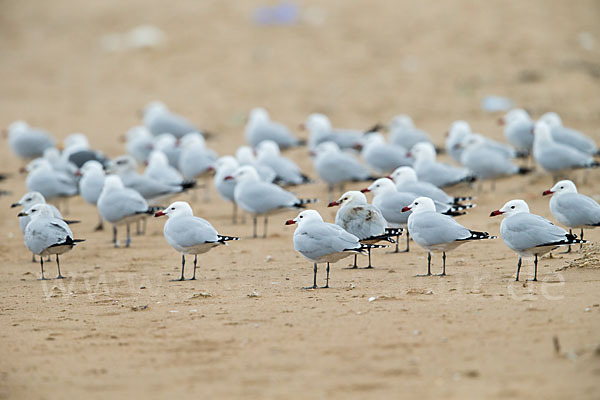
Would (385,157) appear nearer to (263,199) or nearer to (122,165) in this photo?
(263,199)

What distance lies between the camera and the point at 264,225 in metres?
13.4

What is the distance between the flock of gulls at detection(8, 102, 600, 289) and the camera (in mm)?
9289

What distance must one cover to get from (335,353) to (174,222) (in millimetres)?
4030

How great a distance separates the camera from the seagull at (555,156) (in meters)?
13.8

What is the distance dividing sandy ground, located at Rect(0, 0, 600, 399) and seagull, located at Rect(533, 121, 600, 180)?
508mm

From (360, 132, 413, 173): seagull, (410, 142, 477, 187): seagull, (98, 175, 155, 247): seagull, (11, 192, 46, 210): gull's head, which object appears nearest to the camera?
(11, 192, 46, 210): gull's head

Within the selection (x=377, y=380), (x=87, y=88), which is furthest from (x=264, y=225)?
(x=87, y=88)

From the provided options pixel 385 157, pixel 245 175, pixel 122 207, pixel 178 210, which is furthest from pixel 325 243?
pixel 385 157

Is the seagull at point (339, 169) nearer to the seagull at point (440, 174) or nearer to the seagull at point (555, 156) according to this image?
the seagull at point (440, 174)

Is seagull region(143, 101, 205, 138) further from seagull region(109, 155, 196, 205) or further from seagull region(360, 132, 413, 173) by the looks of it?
seagull region(109, 155, 196, 205)

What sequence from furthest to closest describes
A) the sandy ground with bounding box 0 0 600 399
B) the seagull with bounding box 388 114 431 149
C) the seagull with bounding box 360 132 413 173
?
the seagull with bounding box 388 114 431 149 < the seagull with bounding box 360 132 413 173 < the sandy ground with bounding box 0 0 600 399

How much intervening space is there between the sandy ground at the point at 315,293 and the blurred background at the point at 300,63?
0.32 feet

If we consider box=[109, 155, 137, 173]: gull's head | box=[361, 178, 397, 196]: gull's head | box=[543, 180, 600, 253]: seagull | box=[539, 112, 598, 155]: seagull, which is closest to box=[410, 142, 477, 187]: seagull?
box=[361, 178, 397, 196]: gull's head

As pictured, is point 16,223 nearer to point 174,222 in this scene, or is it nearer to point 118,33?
point 174,222
